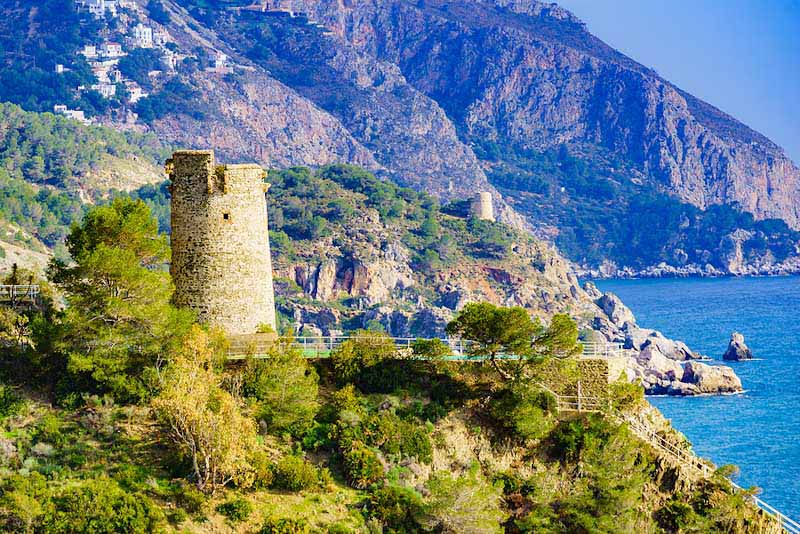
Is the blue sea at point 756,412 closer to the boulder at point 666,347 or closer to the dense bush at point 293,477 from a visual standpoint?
the boulder at point 666,347

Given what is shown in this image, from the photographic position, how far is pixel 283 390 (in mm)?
36031

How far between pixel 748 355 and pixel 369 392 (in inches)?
4449

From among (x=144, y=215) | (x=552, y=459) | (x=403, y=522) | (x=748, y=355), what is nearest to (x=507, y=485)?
(x=552, y=459)

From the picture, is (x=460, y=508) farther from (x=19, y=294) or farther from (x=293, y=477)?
(x=19, y=294)

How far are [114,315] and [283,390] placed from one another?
4890 mm

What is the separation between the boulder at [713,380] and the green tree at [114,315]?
9116 centimetres

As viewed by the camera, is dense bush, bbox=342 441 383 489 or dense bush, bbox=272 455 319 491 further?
dense bush, bbox=342 441 383 489

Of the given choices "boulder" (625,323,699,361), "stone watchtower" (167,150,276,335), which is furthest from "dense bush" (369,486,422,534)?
"boulder" (625,323,699,361)

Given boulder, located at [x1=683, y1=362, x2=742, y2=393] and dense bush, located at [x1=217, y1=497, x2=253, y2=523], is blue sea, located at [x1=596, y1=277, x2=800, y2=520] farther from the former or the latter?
dense bush, located at [x1=217, y1=497, x2=253, y2=523]

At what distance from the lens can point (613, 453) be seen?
36.1 metres

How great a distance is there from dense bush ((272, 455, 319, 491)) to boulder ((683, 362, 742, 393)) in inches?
3623

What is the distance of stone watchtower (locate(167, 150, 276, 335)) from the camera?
3788 cm

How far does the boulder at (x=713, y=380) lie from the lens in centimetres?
12162

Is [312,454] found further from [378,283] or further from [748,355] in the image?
[378,283]
